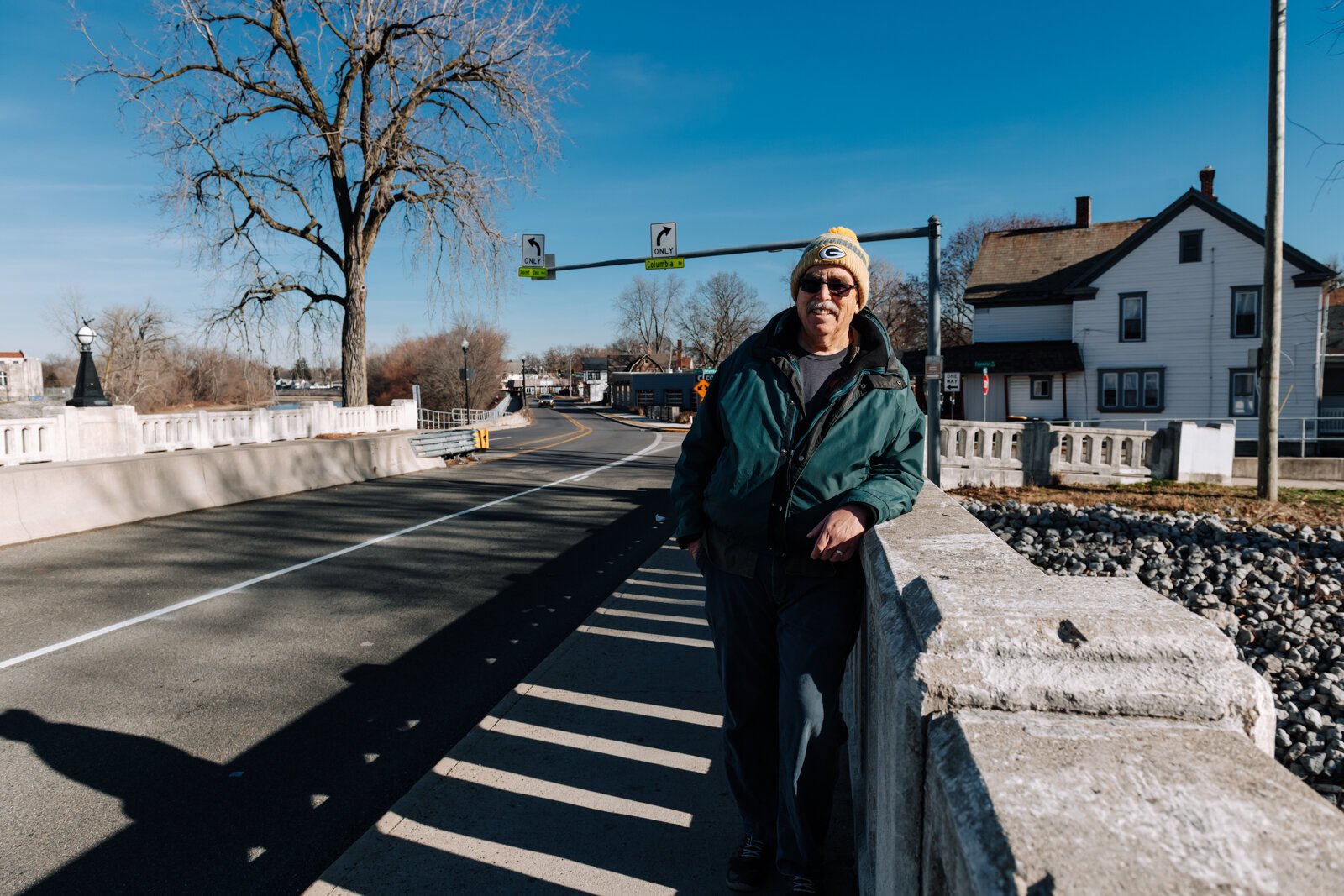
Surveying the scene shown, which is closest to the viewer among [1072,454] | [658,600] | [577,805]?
[577,805]

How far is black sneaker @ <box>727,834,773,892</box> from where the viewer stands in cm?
266

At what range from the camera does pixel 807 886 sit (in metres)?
2.51

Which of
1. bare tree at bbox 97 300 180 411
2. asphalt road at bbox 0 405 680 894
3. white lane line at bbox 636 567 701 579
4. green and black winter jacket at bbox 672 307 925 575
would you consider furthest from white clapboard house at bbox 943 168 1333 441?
bare tree at bbox 97 300 180 411

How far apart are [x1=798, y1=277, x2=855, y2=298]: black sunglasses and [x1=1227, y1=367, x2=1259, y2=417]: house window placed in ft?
105

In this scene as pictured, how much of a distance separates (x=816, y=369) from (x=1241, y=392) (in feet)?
107

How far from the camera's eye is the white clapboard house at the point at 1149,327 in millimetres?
28000

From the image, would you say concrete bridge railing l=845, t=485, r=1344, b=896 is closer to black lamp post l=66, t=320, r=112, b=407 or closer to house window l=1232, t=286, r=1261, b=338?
black lamp post l=66, t=320, r=112, b=407

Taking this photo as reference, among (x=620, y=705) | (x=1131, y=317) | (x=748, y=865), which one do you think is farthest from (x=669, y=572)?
(x=1131, y=317)

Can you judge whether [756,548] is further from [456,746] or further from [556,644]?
[556,644]

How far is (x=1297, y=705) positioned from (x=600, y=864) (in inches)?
134

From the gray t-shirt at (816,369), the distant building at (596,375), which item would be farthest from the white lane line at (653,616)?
the distant building at (596,375)

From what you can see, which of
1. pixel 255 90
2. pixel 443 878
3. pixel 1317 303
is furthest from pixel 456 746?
pixel 1317 303

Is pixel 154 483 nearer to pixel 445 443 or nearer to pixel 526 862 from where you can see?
pixel 445 443

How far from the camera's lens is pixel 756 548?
2.56 metres
